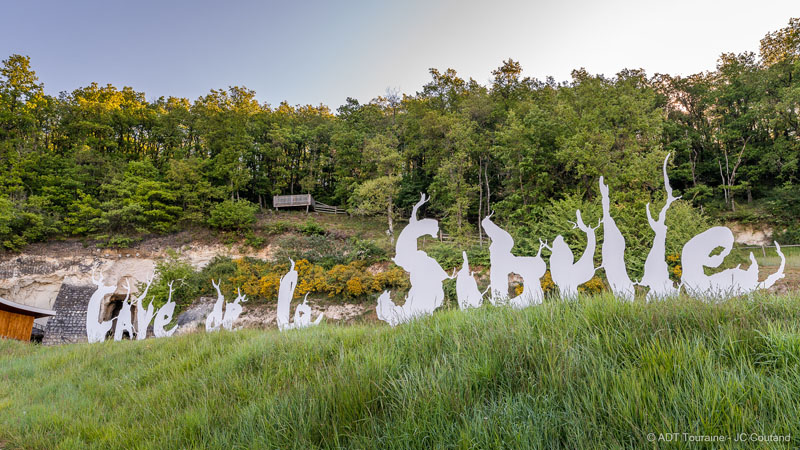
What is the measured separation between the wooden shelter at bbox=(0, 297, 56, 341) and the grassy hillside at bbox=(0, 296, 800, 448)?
14.0 meters

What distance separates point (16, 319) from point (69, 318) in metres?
3.74

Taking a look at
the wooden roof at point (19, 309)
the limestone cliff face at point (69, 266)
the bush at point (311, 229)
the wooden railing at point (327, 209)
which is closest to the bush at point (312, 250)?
the bush at point (311, 229)

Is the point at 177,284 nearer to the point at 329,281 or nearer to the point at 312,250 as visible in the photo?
the point at 312,250

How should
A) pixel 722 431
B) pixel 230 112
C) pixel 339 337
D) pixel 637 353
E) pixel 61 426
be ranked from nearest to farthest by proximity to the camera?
pixel 722 431, pixel 637 353, pixel 61 426, pixel 339 337, pixel 230 112

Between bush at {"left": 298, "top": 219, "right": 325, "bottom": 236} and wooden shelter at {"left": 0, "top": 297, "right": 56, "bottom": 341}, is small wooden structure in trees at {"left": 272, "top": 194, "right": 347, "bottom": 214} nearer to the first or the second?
bush at {"left": 298, "top": 219, "right": 325, "bottom": 236}

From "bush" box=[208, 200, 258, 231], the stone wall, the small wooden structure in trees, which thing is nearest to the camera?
the stone wall

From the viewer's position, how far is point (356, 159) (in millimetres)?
30062

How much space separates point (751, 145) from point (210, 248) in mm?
39274

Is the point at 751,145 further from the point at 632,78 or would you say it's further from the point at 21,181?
the point at 21,181

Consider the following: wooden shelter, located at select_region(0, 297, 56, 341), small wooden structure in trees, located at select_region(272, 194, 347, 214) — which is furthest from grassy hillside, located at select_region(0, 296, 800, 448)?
small wooden structure in trees, located at select_region(272, 194, 347, 214)

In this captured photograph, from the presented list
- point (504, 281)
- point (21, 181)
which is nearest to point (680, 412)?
point (504, 281)

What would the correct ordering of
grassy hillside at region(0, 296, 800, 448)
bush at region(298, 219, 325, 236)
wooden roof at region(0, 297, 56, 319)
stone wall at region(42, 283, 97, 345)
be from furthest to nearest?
bush at region(298, 219, 325, 236), stone wall at region(42, 283, 97, 345), wooden roof at region(0, 297, 56, 319), grassy hillside at region(0, 296, 800, 448)

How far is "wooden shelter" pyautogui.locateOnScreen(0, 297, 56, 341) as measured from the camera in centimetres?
1188

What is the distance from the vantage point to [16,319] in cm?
1257
